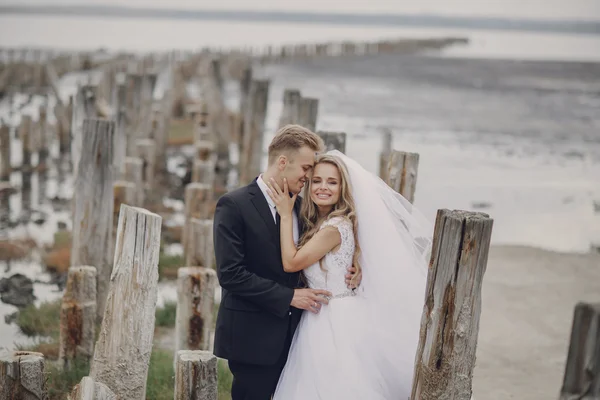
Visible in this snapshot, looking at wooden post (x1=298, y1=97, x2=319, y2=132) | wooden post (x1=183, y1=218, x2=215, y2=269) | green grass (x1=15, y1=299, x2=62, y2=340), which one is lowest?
green grass (x1=15, y1=299, x2=62, y2=340)

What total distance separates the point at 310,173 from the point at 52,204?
1053cm

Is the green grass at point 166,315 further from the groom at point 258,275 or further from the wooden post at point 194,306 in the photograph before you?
the groom at point 258,275

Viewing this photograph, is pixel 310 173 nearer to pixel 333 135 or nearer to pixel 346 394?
pixel 346 394

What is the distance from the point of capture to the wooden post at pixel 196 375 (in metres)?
4.76

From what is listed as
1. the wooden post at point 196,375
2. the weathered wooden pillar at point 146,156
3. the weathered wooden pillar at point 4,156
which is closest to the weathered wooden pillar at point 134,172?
the weathered wooden pillar at point 146,156

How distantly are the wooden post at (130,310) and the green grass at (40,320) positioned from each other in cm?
303

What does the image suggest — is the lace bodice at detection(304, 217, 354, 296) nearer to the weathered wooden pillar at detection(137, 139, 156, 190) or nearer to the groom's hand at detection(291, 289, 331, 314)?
the groom's hand at detection(291, 289, 331, 314)

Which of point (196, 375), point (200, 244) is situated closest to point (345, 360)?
point (196, 375)

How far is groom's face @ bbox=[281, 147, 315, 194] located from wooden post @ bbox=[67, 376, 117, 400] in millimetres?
1514

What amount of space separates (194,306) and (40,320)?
7.81 ft

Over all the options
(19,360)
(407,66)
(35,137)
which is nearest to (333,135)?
(19,360)

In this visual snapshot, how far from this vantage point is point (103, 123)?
23.7ft

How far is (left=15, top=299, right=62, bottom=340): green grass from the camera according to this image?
27.2 ft

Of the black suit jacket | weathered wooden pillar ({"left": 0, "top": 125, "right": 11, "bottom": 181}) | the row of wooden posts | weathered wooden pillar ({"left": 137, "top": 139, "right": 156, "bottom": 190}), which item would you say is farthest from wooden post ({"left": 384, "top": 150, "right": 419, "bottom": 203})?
weathered wooden pillar ({"left": 0, "top": 125, "right": 11, "bottom": 181})
